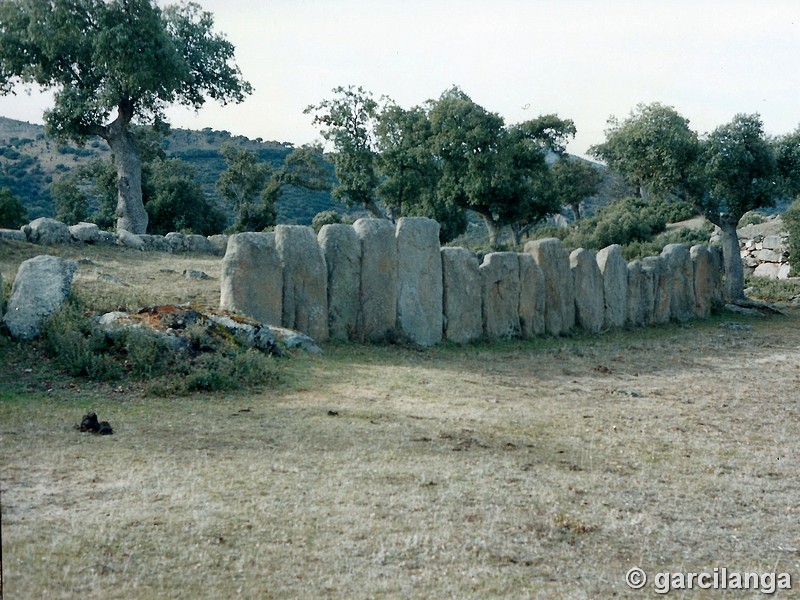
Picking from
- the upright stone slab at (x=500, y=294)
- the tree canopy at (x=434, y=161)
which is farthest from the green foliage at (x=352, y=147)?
the upright stone slab at (x=500, y=294)

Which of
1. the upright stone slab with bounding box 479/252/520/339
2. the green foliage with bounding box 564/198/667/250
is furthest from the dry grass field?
the green foliage with bounding box 564/198/667/250

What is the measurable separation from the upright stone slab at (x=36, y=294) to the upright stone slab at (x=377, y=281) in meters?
4.85

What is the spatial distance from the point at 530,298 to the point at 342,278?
466cm

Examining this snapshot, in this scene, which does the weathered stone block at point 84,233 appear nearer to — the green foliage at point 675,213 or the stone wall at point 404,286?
the stone wall at point 404,286

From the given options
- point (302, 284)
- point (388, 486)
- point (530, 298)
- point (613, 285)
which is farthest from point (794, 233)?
A: point (388, 486)

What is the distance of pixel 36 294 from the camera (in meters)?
11.4

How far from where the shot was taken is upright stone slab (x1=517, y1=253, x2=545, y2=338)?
56.4ft

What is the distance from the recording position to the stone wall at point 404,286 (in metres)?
13.6

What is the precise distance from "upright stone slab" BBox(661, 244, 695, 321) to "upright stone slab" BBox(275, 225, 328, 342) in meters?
11.4

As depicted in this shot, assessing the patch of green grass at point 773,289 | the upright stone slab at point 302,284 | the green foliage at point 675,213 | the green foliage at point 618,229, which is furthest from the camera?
the green foliage at point 675,213

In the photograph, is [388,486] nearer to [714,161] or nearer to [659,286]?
[659,286]

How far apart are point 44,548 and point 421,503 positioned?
8.00ft

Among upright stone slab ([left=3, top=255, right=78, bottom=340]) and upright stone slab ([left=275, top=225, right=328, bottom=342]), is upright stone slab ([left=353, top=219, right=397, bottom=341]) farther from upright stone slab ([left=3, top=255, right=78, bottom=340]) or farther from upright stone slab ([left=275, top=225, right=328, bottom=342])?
upright stone slab ([left=3, top=255, right=78, bottom=340])

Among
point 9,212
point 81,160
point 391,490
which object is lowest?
point 391,490
